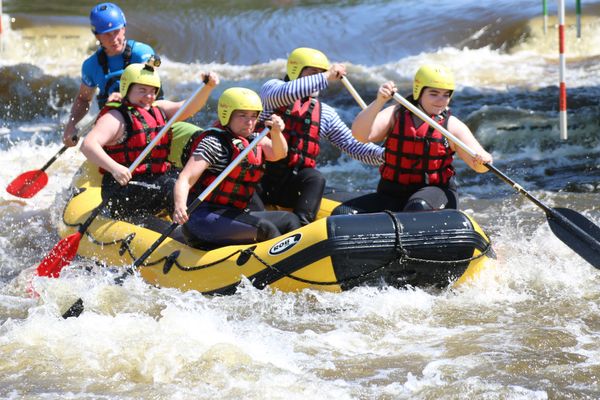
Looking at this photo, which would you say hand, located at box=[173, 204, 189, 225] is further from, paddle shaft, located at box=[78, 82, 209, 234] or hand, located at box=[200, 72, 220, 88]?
hand, located at box=[200, 72, 220, 88]

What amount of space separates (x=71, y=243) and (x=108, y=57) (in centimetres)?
164

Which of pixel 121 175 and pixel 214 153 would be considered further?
pixel 121 175

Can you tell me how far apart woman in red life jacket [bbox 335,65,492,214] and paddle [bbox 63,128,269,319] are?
637mm

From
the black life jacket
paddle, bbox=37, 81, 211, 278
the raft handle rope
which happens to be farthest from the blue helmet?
the raft handle rope

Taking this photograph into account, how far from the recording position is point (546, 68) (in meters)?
13.0

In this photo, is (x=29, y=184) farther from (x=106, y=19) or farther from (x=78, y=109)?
(x=106, y=19)

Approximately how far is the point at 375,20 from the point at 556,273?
1075 centimetres

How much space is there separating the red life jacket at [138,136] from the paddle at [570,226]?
5.69 ft

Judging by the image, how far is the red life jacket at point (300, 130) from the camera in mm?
6527

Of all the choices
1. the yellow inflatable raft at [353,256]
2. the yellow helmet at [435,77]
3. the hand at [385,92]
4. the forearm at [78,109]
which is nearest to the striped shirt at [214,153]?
the yellow inflatable raft at [353,256]

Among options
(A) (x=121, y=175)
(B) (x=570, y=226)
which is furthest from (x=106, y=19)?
(B) (x=570, y=226)

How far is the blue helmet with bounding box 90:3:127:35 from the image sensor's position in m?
7.24

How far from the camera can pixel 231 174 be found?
6043 millimetres

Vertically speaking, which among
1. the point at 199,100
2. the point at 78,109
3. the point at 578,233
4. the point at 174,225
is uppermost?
the point at 199,100
